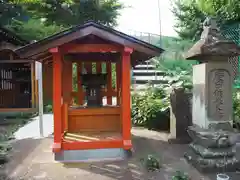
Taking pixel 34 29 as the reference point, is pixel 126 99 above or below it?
below

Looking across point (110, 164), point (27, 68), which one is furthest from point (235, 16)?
point (27, 68)

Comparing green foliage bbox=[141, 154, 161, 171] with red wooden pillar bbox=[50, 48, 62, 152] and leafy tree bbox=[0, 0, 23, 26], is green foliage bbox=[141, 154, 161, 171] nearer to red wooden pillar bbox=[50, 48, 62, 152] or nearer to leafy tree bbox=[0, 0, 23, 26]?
red wooden pillar bbox=[50, 48, 62, 152]

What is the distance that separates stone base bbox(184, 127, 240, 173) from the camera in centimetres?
406

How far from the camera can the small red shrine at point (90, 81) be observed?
15.0 feet

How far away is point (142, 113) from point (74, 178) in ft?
15.0

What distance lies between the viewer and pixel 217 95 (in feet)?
13.6

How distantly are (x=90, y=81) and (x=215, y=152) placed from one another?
3.61m

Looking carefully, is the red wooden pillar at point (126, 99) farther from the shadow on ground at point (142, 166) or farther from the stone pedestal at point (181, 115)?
the stone pedestal at point (181, 115)

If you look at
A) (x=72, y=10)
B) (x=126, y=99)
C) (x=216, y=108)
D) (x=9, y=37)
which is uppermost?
(x=72, y=10)

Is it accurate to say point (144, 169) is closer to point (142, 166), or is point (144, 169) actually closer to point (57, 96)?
point (142, 166)

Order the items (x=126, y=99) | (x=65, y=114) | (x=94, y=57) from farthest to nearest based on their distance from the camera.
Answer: (x=94, y=57)
(x=65, y=114)
(x=126, y=99)

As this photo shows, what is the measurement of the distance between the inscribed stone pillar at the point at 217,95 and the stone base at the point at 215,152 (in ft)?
0.54

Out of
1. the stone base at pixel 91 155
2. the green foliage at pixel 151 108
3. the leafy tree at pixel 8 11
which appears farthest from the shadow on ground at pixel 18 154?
the leafy tree at pixel 8 11

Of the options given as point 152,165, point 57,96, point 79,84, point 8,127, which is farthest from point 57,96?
point 8,127
